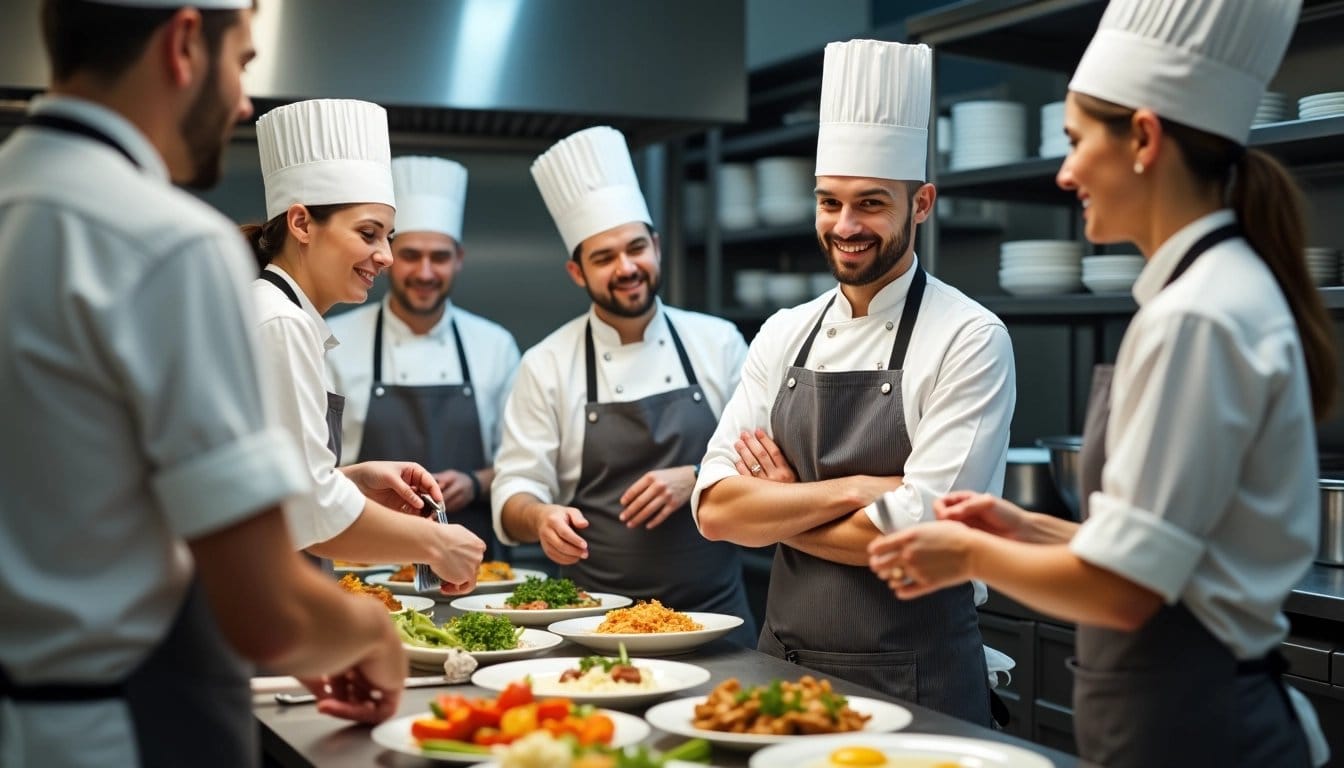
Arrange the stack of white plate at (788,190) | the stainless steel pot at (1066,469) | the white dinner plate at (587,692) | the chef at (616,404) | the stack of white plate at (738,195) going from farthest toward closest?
1. the stack of white plate at (738,195)
2. the stack of white plate at (788,190)
3. the chef at (616,404)
4. the stainless steel pot at (1066,469)
5. the white dinner plate at (587,692)

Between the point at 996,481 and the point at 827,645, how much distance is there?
456mm

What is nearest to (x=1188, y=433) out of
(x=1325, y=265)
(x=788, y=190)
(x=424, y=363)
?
(x=1325, y=265)

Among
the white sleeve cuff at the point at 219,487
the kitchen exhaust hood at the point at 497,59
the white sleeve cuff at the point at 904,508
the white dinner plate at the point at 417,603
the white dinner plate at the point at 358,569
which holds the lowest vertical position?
the white dinner plate at the point at 358,569

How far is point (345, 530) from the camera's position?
2.30 m

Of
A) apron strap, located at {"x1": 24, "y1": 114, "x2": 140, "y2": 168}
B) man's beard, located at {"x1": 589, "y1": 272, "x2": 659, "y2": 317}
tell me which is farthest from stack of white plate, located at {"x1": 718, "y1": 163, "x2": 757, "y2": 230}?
apron strap, located at {"x1": 24, "y1": 114, "x2": 140, "y2": 168}

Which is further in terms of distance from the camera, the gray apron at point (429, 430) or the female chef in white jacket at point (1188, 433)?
the gray apron at point (429, 430)

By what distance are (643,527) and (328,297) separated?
109cm

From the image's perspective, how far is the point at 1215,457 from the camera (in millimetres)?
1488

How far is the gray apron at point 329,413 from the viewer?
255 centimetres

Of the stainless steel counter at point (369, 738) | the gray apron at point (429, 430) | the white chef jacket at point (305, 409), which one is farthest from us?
the gray apron at point (429, 430)

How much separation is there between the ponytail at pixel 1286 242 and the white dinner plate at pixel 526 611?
1.51 meters

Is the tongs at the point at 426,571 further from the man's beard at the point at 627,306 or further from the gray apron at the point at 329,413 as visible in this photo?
the man's beard at the point at 627,306

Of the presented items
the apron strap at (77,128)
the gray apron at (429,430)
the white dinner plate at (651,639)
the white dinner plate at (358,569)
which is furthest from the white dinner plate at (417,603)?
the apron strap at (77,128)

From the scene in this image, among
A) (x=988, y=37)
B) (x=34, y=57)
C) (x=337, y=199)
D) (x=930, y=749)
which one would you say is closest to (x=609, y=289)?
(x=337, y=199)
